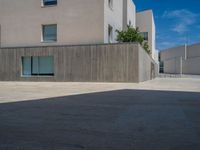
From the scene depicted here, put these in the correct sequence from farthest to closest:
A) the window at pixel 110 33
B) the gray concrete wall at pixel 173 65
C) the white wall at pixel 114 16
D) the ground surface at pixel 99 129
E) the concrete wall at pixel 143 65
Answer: the gray concrete wall at pixel 173 65, the window at pixel 110 33, the white wall at pixel 114 16, the concrete wall at pixel 143 65, the ground surface at pixel 99 129

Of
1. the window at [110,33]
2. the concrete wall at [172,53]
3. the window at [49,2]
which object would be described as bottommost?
the window at [110,33]

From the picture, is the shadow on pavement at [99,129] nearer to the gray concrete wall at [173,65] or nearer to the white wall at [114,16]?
the white wall at [114,16]

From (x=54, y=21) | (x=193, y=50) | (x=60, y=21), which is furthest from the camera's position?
(x=193, y=50)

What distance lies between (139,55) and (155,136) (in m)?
14.7

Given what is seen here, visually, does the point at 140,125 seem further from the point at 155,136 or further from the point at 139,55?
the point at 139,55

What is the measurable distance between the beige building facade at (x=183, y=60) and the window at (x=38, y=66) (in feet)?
130

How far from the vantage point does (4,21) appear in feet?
76.3

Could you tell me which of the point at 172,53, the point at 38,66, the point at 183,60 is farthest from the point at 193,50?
the point at 38,66

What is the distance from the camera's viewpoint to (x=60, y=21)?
835 inches

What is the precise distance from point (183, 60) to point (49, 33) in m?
46.0

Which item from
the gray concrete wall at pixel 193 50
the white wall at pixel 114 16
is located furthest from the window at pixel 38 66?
the gray concrete wall at pixel 193 50

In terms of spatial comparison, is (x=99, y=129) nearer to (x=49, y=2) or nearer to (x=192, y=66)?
(x=49, y=2)

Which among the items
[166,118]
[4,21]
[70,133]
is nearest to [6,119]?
[70,133]

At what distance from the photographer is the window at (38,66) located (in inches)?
831
